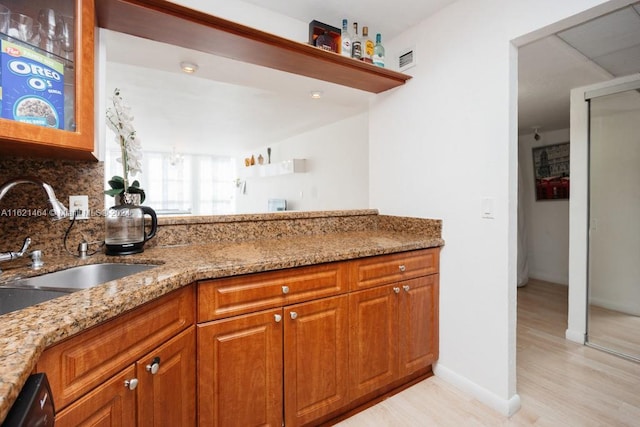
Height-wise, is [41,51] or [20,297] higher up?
[41,51]

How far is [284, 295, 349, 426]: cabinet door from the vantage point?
141 cm

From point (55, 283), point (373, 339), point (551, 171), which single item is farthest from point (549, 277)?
point (55, 283)

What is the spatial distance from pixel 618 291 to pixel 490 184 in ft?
7.29

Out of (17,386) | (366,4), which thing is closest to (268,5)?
(366,4)

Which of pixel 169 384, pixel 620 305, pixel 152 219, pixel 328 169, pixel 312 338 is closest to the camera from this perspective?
pixel 169 384

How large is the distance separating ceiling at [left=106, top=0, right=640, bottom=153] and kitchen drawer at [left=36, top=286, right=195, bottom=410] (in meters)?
1.55

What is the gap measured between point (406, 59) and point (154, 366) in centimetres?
230

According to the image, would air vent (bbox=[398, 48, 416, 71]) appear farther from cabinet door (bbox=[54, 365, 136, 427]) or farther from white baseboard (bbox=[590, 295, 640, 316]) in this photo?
white baseboard (bbox=[590, 295, 640, 316])

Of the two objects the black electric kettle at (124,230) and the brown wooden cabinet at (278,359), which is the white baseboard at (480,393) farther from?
the black electric kettle at (124,230)

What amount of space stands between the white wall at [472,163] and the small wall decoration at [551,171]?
10.8ft

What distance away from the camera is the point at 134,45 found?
5.83 feet

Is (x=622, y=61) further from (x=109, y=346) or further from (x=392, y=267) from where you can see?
(x=109, y=346)

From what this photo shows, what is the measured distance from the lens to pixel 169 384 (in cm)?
109

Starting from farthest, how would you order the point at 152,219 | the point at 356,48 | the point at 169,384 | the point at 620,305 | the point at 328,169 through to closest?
the point at 328,169, the point at 620,305, the point at 356,48, the point at 152,219, the point at 169,384
